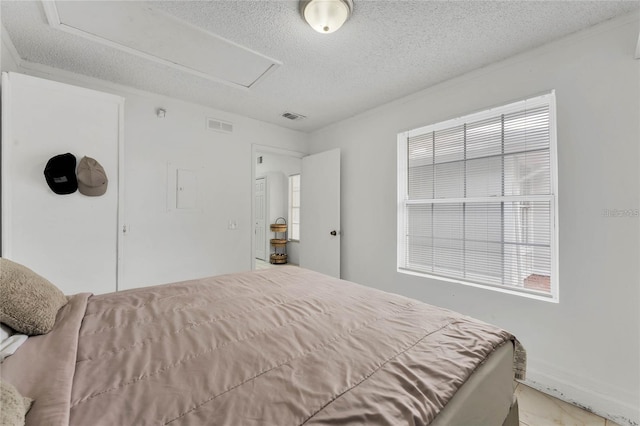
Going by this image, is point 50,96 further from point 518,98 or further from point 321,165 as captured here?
point 518,98

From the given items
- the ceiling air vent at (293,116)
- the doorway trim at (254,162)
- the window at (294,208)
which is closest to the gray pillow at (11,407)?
the doorway trim at (254,162)

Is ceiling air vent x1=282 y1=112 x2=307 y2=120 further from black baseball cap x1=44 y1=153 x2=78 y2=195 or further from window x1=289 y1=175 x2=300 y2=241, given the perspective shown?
window x1=289 y1=175 x2=300 y2=241

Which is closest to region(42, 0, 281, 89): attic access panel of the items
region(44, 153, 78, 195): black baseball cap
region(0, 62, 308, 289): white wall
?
region(0, 62, 308, 289): white wall

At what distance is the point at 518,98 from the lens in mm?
2195

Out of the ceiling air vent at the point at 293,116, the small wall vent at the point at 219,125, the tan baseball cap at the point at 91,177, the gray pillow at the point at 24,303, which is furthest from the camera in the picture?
the ceiling air vent at the point at 293,116

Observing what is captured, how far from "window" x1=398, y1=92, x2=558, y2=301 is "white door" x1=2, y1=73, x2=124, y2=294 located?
281 centimetres

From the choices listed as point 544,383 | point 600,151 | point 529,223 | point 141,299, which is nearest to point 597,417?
point 544,383

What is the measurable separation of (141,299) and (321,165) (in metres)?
2.92

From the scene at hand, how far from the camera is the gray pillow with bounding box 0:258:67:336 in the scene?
96 centimetres

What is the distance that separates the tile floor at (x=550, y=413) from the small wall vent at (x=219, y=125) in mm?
3921

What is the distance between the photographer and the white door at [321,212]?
146 inches

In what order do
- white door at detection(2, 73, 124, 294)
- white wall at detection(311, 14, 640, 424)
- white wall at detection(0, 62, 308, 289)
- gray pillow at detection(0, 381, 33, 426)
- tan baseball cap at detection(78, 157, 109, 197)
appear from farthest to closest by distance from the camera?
white wall at detection(0, 62, 308, 289), tan baseball cap at detection(78, 157, 109, 197), white door at detection(2, 73, 124, 294), white wall at detection(311, 14, 640, 424), gray pillow at detection(0, 381, 33, 426)

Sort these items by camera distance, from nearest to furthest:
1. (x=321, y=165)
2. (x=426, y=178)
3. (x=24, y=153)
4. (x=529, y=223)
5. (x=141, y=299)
→ (x=141, y=299)
(x=24, y=153)
(x=529, y=223)
(x=426, y=178)
(x=321, y=165)

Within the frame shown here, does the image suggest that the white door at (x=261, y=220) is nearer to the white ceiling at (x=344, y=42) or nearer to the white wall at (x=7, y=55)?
the white ceiling at (x=344, y=42)
